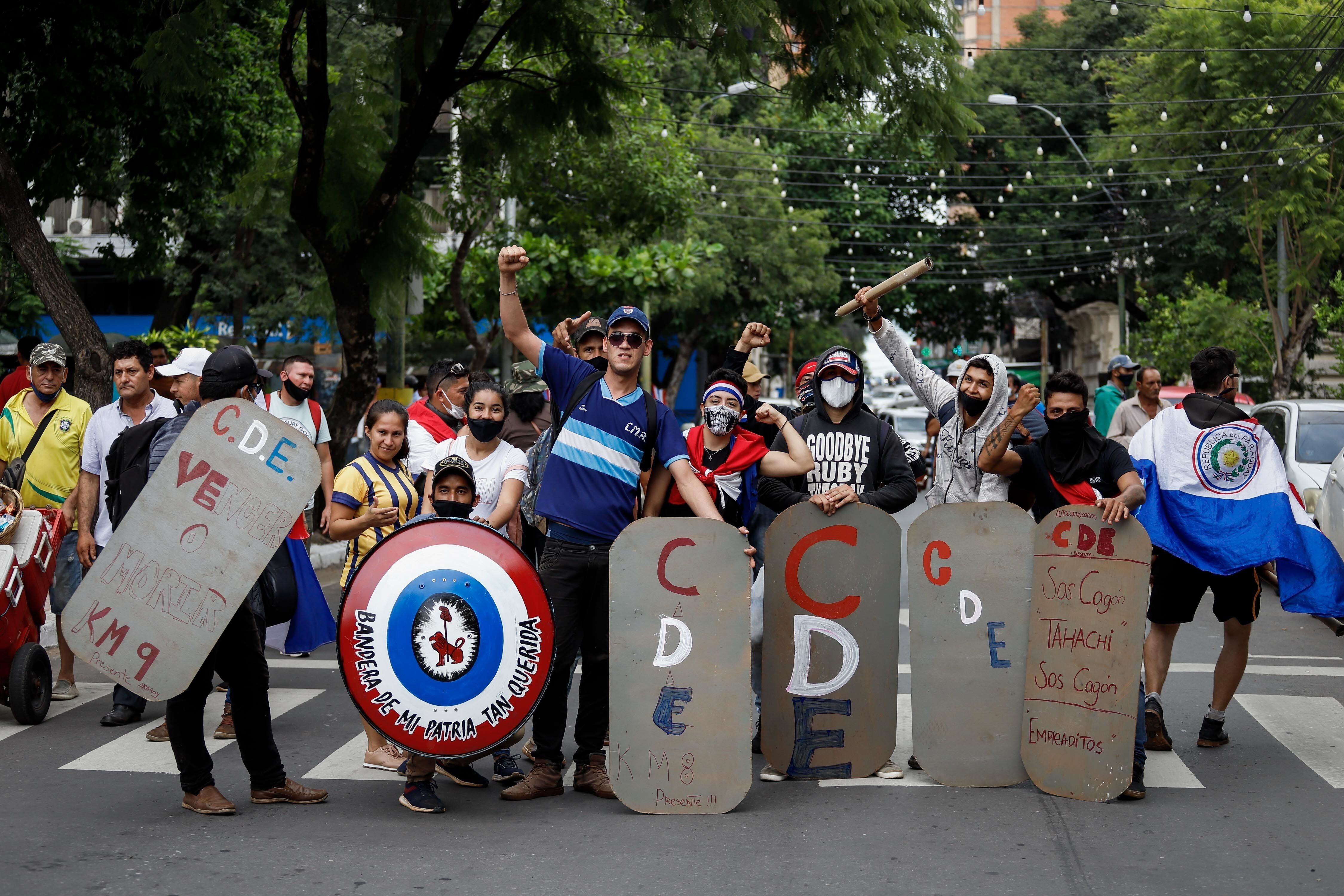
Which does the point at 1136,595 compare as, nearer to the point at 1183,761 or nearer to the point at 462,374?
the point at 1183,761

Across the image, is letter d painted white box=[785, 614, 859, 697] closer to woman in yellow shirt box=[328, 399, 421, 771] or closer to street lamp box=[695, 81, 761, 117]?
woman in yellow shirt box=[328, 399, 421, 771]

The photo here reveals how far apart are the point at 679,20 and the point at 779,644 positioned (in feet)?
18.6

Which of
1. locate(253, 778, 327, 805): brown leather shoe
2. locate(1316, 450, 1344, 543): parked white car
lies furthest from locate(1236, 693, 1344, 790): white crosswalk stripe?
A: locate(253, 778, 327, 805): brown leather shoe

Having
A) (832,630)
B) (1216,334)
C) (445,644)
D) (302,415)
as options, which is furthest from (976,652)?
(1216,334)

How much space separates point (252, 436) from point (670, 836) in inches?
85.6

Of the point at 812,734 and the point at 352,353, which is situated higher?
the point at 352,353

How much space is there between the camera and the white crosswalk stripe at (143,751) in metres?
5.99

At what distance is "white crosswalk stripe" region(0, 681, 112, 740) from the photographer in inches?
265

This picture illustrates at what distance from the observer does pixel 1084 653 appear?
5492 mm

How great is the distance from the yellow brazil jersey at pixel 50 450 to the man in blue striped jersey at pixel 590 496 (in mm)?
3569

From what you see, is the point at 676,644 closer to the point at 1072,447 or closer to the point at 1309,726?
the point at 1072,447

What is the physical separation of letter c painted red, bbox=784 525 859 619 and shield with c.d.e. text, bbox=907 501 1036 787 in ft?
0.82

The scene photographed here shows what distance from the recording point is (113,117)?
1385cm

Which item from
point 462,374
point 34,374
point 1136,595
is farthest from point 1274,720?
point 34,374
